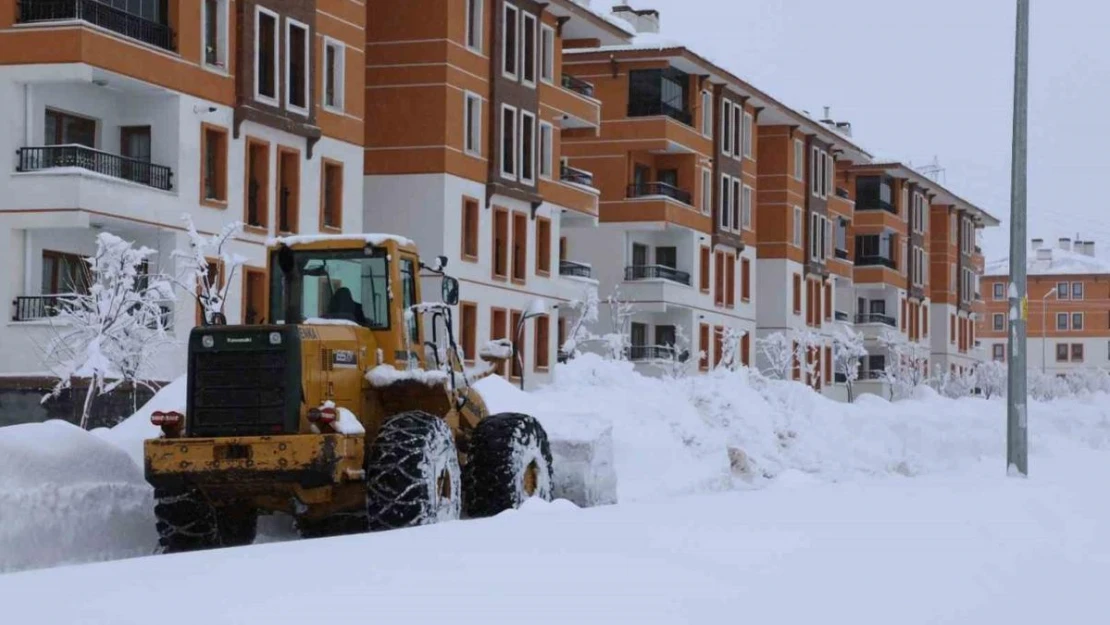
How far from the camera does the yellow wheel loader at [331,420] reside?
15633 mm

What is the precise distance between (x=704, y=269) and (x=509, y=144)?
18838mm

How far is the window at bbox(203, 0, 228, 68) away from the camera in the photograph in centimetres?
3728

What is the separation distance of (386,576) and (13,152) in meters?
26.6

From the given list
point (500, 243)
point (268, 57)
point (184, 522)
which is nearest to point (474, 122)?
point (500, 243)

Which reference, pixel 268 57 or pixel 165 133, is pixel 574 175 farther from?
pixel 165 133

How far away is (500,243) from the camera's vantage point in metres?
49.5

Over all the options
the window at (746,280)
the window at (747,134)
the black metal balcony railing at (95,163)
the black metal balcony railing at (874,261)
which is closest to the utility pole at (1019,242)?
the black metal balcony railing at (95,163)

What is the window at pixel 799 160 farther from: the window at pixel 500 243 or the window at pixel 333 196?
the window at pixel 333 196

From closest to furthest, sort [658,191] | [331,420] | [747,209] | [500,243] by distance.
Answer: [331,420] → [500,243] → [658,191] → [747,209]

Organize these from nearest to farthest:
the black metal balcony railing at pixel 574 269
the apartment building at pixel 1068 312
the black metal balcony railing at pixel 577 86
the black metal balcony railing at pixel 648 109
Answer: the black metal balcony railing at pixel 577 86
the black metal balcony railing at pixel 574 269
the black metal balcony railing at pixel 648 109
the apartment building at pixel 1068 312

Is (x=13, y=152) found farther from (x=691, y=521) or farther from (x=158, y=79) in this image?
(x=691, y=521)

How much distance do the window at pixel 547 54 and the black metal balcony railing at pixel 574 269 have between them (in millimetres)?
6603

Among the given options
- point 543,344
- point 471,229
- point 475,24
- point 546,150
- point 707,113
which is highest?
point 707,113

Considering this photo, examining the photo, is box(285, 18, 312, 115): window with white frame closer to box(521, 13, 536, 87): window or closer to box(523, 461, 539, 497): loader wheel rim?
box(521, 13, 536, 87): window
